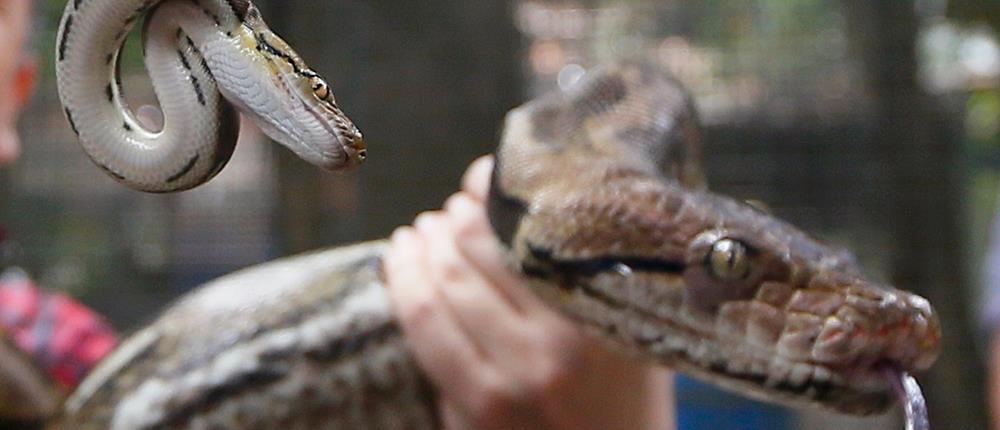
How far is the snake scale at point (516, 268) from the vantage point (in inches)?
→ 9.9

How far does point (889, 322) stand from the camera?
550 mm

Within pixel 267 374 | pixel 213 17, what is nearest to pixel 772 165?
pixel 267 374

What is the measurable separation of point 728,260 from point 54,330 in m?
0.66

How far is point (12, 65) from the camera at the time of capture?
0.69 m

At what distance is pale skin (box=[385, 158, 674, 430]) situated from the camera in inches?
31.0

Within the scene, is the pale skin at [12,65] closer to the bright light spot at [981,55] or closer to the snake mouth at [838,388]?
the snake mouth at [838,388]

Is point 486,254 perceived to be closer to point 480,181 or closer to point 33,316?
point 480,181

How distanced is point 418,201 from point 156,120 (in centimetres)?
99

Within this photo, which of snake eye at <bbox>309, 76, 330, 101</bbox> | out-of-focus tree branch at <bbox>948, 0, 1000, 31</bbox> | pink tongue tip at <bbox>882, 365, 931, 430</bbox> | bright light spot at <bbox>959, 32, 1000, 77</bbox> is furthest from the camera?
bright light spot at <bbox>959, 32, 1000, 77</bbox>

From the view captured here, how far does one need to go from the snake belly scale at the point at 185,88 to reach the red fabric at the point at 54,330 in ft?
2.31

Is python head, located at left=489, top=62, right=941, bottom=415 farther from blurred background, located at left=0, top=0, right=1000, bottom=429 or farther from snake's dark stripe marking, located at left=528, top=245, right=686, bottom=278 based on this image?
blurred background, located at left=0, top=0, right=1000, bottom=429

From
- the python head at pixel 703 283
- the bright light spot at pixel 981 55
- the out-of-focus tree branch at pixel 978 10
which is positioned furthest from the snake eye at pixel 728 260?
the bright light spot at pixel 981 55

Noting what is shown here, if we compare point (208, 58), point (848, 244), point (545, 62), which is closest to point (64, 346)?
point (545, 62)

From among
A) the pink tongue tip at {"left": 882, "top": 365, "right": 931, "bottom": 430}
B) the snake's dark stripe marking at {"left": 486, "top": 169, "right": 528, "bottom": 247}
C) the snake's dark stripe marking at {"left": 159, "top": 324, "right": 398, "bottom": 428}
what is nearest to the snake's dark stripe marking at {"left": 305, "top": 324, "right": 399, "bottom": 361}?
the snake's dark stripe marking at {"left": 159, "top": 324, "right": 398, "bottom": 428}
